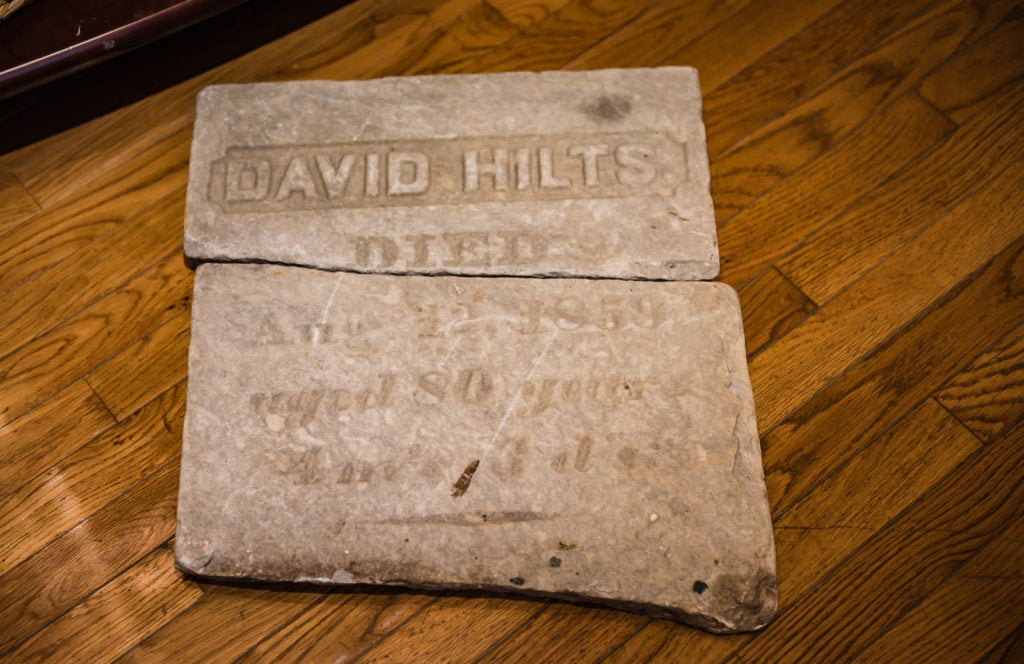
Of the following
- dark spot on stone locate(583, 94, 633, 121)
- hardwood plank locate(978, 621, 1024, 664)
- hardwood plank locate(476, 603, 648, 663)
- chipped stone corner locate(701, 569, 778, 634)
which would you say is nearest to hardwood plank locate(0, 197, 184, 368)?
dark spot on stone locate(583, 94, 633, 121)

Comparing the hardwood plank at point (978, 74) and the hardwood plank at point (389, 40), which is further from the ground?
the hardwood plank at point (389, 40)

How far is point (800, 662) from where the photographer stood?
5.13ft

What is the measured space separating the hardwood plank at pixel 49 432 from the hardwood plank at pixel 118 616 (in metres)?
0.30

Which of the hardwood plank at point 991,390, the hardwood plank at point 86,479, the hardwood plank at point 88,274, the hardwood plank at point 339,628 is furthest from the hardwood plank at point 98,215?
the hardwood plank at point 991,390

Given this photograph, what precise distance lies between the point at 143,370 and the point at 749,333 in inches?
51.4

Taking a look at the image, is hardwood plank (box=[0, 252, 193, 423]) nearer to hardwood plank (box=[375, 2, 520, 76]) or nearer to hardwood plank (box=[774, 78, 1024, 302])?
hardwood plank (box=[375, 2, 520, 76])

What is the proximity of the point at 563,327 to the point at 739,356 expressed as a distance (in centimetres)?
35

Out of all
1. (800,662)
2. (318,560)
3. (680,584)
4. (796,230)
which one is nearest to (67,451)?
(318,560)

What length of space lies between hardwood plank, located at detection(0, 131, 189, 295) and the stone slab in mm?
201

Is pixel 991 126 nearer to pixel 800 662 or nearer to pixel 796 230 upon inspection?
pixel 796 230

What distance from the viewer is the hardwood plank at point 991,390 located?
171 centimetres

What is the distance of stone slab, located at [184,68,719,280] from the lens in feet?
5.60

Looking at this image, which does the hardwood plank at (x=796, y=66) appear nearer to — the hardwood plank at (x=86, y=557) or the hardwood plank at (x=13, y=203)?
the hardwood plank at (x=86, y=557)

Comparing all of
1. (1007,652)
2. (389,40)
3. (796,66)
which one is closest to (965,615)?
(1007,652)
